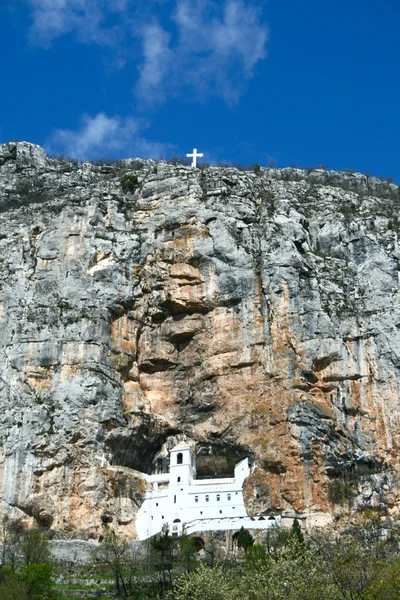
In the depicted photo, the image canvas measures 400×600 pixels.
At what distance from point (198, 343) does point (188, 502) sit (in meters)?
12.6

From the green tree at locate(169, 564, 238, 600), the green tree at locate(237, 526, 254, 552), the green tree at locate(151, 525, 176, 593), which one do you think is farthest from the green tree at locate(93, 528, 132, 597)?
the green tree at locate(169, 564, 238, 600)

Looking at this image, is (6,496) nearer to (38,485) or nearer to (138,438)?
(38,485)

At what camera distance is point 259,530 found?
185 ft

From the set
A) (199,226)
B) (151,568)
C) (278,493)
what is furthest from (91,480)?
(199,226)

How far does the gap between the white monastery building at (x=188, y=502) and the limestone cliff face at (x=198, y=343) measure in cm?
107

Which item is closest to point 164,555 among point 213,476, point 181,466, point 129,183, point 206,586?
point 181,466

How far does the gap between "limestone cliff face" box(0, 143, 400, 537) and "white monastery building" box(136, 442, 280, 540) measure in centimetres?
107

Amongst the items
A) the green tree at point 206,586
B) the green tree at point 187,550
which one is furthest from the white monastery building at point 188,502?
the green tree at point 206,586

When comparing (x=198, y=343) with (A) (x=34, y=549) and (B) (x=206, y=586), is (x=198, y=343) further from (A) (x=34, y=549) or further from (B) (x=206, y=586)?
(B) (x=206, y=586)

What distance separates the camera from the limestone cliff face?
2301 inches

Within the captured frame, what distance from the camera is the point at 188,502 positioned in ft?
198

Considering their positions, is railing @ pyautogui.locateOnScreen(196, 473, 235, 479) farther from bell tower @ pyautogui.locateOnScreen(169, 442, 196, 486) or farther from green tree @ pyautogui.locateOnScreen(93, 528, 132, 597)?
green tree @ pyautogui.locateOnScreen(93, 528, 132, 597)

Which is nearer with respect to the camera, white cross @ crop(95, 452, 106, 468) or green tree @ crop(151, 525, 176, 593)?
green tree @ crop(151, 525, 176, 593)

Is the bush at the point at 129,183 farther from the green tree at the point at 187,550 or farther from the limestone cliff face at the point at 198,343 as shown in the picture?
the green tree at the point at 187,550
